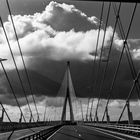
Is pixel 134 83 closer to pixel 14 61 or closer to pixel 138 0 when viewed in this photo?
pixel 14 61

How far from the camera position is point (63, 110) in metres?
75.9

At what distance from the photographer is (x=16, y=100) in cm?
2589

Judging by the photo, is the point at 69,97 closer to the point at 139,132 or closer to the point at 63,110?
the point at 63,110

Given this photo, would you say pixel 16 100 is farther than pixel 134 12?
Yes

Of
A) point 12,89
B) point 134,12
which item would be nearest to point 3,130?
point 12,89

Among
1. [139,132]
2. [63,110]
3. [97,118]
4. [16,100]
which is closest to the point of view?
[139,132]

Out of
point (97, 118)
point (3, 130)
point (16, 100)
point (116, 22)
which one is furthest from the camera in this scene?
Answer: point (97, 118)

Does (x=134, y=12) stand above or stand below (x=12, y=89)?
above

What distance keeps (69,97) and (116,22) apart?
54614 millimetres

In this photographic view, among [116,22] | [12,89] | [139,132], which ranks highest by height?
[116,22]

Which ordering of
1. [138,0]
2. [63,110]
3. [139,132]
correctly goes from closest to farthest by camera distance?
[138,0] → [139,132] → [63,110]

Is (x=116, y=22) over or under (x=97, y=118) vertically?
over

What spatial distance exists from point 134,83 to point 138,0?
1705 centimetres

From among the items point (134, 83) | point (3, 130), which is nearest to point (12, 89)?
point (134, 83)
